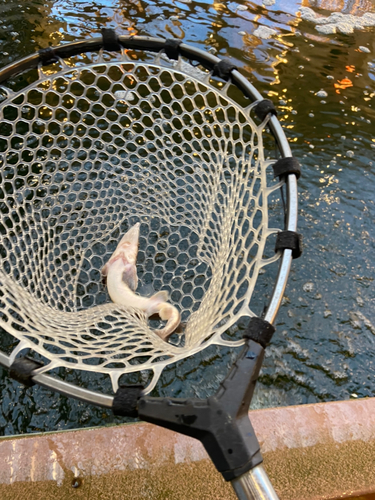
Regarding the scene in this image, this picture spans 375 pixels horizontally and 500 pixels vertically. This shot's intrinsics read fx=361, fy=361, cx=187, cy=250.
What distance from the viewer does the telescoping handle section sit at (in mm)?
777

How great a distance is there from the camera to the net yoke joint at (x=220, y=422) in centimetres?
78

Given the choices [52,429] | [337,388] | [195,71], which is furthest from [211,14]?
[52,429]

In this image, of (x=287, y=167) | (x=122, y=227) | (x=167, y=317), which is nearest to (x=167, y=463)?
(x=167, y=317)

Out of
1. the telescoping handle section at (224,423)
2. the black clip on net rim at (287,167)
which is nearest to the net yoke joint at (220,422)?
the telescoping handle section at (224,423)

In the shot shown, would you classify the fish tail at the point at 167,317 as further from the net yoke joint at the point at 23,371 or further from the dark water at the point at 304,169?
the net yoke joint at the point at 23,371

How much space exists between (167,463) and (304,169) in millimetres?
2392

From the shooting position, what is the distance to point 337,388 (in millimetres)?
1925

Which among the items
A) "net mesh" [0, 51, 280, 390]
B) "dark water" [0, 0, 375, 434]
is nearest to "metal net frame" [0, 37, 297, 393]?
Result: "net mesh" [0, 51, 280, 390]

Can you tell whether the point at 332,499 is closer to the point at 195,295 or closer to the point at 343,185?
the point at 195,295

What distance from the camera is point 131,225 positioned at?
232 cm

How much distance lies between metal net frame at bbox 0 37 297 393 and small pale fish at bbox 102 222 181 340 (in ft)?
0.22

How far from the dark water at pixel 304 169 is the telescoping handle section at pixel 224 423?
1028 mm

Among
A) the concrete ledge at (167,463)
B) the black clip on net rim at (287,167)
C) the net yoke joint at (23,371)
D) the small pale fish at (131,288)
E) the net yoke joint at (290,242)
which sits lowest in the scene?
the concrete ledge at (167,463)

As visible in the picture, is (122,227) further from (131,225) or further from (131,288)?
(131,288)
